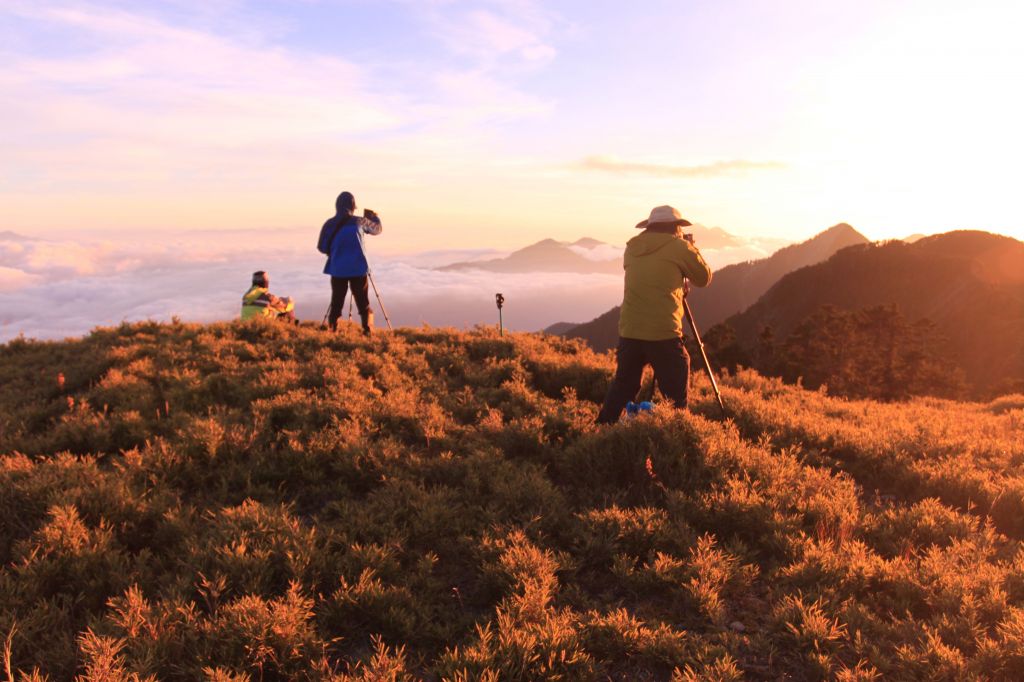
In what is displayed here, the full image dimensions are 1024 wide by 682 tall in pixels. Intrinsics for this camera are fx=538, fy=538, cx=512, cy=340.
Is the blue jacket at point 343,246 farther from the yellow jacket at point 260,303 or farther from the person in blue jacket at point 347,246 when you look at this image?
the yellow jacket at point 260,303

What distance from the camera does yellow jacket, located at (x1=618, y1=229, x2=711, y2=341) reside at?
6914 mm

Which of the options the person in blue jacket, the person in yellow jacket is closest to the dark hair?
the person in blue jacket

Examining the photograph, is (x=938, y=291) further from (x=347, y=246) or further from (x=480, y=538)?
(x=480, y=538)

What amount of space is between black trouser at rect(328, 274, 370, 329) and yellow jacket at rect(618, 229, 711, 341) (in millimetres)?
6489

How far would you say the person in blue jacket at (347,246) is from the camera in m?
11.2

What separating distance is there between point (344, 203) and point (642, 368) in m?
7.40

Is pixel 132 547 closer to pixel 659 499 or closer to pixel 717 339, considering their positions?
pixel 659 499

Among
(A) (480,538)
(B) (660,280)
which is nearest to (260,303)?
(B) (660,280)

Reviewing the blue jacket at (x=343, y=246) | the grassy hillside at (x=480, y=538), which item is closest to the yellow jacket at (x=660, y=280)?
the grassy hillside at (x=480, y=538)

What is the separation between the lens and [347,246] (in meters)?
11.2

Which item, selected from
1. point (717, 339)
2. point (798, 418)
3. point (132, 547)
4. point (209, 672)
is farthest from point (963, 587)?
point (717, 339)

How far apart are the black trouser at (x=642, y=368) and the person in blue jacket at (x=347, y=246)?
6389mm

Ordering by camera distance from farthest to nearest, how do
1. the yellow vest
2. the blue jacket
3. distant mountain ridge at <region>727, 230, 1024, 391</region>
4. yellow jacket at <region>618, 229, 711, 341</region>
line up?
distant mountain ridge at <region>727, 230, 1024, 391</region>, the yellow vest, the blue jacket, yellow jacket at <region>618, 229, 711, 341</region>

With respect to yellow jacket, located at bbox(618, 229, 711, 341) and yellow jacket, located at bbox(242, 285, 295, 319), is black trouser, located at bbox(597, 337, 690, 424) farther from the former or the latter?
yellow jacket, located at bbox(242, 285, 295, 319)
